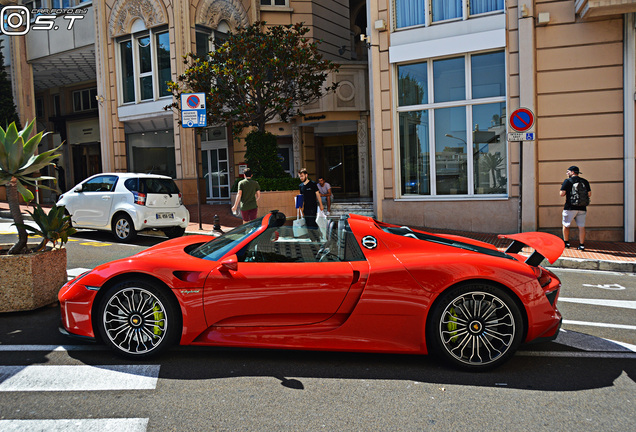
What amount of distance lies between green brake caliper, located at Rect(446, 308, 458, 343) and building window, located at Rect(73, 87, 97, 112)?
29015 mm

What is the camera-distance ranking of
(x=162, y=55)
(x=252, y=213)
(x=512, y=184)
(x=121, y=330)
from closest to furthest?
1. (x=121, y=330)
2. (x=252, y=213)
3. (x=512, y=184)
4. (x=162, y=55)

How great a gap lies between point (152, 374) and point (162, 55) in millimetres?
20342

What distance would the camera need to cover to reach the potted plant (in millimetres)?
5859

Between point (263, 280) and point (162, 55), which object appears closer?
point (263, 280)

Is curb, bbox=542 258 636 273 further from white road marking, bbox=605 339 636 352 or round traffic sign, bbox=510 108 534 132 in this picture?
white road marking, bbox=605 339 636 352

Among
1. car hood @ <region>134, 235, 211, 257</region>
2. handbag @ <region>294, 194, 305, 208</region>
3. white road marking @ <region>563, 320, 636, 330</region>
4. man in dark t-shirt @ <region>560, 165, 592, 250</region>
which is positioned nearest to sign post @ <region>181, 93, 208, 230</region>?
handbag @ <region>294, 194, 305, 208</region>

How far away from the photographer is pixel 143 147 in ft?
80.5

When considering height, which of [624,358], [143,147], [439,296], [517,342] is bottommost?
[624,358]

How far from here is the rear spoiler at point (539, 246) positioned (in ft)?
14.2

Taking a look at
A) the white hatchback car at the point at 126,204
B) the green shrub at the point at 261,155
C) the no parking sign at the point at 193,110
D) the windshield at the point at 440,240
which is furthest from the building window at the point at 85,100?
the windshield at the point at 440,240

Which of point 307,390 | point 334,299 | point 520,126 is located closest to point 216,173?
point 520,126

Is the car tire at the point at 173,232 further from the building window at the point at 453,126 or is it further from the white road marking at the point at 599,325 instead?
the white road marking at the point at 599,325

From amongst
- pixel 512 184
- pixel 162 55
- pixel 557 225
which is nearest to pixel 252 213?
pixel 512 184

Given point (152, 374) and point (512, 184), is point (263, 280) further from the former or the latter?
point (512, 184)
